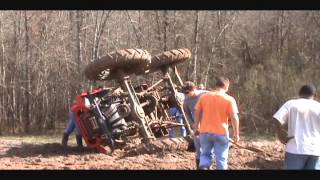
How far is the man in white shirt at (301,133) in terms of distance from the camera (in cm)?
664

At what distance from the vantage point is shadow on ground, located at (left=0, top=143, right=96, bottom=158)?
453 inches

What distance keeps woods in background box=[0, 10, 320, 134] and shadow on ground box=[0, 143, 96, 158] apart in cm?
1276

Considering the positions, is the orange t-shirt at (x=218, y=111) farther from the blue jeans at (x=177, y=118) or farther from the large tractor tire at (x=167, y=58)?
the large tractor tire at (x=167, y=58)

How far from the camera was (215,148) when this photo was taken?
7535 millimetres

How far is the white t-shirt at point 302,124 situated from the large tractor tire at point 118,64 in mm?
4718

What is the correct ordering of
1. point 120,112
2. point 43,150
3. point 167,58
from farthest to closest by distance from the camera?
point 167,58
point 43,150
point 120,112

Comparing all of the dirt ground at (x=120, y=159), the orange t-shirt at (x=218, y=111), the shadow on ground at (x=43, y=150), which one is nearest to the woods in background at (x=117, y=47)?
the shadow on ground at (x=43, y=150)

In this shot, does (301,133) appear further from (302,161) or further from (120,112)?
(120,112)

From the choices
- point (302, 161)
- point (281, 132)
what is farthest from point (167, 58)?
point (302, 161)

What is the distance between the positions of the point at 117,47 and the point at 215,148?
21482mm

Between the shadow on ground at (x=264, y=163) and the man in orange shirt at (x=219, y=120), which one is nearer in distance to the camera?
the man in orange shirt at (x=219, y=120)

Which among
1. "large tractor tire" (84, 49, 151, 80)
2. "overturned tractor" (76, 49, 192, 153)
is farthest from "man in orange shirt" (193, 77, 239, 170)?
"large tractor tire" (84, 49, 151, 80)
